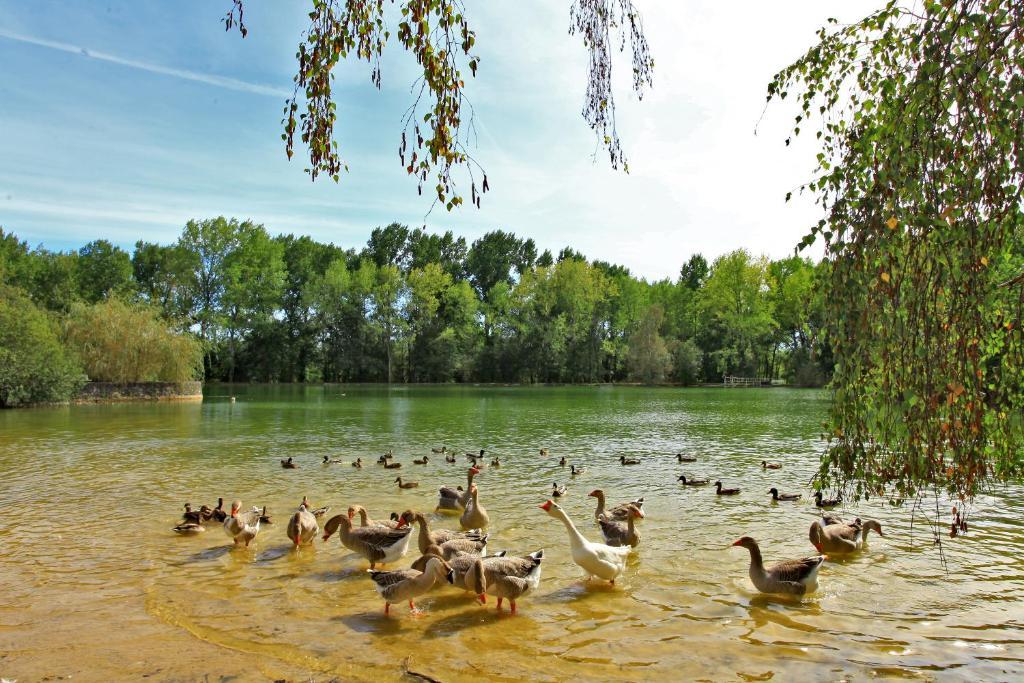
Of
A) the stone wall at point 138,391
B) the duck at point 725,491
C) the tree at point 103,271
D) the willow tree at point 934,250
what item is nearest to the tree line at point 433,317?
the tree at point 103,271

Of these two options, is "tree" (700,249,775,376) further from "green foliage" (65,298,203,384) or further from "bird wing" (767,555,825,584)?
"bird wing" (767,555,825,584)

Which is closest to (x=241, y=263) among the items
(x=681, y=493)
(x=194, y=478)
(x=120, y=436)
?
(x=120, y=436)

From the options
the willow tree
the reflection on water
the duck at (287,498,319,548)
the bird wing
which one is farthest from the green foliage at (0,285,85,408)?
the willow tree

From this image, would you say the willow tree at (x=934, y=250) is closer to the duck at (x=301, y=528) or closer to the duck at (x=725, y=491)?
the duck at (x=301, y=528)

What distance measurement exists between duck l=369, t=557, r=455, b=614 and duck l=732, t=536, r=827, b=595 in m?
4.12

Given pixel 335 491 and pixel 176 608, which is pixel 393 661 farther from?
pixel 335 491

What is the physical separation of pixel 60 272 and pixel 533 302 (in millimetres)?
62690

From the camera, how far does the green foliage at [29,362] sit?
140ft

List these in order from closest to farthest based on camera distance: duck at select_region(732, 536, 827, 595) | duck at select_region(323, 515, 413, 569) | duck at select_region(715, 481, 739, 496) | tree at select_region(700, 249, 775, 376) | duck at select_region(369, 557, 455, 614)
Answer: duck at select_region(369, 557, 455, 614) → duck at select_region(732, 536, 827, 595) → duck at select_region(323, 515, 413, 569) → duck at select_region(715, 481, 739, 496) → tree at select_region(700, 249, 775, 376)

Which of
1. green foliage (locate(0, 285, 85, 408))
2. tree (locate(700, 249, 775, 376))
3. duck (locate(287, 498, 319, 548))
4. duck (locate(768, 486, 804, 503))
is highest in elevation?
tree (locate(700, 249, 775, 376))

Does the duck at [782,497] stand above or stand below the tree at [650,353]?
below

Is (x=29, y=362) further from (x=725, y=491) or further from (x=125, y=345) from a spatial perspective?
(x=725, y=491)

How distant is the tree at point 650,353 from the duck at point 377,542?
281ft

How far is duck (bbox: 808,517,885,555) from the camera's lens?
399 inches
